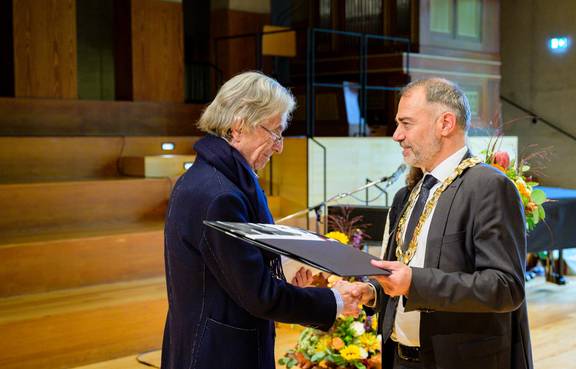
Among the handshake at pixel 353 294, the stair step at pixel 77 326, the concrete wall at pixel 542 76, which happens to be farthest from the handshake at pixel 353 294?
the concrete wall at pixel 542 76

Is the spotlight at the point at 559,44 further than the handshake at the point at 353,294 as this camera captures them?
Yes

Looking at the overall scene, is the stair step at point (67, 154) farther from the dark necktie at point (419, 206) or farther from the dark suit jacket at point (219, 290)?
the dark necktie at point (419, 206)

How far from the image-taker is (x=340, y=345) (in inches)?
126

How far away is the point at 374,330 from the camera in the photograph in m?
3.35

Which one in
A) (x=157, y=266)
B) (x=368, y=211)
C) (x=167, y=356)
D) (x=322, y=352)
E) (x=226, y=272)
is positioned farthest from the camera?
(x=157, y=266)

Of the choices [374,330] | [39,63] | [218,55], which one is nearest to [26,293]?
[374,330]

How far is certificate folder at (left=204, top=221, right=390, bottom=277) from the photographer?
1555mm

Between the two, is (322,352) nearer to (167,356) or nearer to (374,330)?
(374,330)

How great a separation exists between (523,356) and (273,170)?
5114 mm

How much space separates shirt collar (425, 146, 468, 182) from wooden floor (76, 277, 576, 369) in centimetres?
245

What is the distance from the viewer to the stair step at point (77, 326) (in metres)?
4.07

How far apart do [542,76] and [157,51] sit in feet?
15.3

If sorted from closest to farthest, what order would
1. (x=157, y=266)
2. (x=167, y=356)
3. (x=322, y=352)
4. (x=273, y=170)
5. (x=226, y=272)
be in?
(x=226, y=272)
(x=167, y=356)
(x=322, y=352)
(x=157, y=266)
(x=273, y=170)

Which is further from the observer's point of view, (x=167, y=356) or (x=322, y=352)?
(x=322, y=352)
